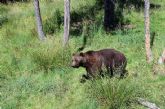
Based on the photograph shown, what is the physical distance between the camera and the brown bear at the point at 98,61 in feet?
38.3

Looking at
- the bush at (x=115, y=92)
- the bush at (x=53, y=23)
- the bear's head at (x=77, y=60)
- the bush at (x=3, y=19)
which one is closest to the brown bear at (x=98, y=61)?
the bear's head at (x=77, y=60)

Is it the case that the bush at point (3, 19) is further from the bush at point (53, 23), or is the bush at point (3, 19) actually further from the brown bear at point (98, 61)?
the brown bear at point (98, 61)

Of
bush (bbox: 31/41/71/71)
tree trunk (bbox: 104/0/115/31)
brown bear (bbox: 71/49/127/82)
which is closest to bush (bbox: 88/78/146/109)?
brown bear (bbox: 71/49/127/82)

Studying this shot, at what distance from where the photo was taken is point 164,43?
47.6 ft

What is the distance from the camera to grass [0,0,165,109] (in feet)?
34.4

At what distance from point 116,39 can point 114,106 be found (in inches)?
217

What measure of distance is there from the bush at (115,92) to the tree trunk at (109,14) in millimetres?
6865

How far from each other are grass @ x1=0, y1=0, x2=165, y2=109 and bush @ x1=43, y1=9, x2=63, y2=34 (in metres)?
0.23

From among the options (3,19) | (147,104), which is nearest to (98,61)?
(147,104)

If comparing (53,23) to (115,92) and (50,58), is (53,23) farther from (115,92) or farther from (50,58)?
(115,92)

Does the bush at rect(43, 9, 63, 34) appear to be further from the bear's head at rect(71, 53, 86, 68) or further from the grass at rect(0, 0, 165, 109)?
the bear's head at rect(71, 53, 86, 68)

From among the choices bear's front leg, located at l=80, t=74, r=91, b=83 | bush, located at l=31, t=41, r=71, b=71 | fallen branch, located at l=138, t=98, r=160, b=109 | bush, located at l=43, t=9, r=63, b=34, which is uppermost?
bush, located at l=43, t=9, r=63, b=34

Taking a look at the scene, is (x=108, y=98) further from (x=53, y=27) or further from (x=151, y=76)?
(x=53, y=27)

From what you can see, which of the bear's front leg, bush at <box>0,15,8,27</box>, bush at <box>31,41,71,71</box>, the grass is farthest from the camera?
bush at <box>0,15,8,27</box>
